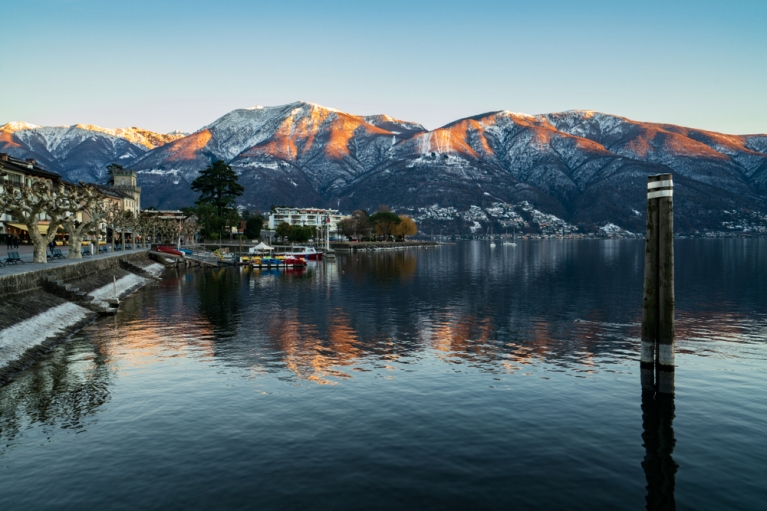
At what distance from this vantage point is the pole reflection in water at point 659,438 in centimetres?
1642

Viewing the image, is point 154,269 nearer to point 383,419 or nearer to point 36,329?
point 36,329

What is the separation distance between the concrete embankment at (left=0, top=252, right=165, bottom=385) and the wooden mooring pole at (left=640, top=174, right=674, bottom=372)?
3099 cm

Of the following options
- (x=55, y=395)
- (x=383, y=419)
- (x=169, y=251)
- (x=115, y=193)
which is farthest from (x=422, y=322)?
(x=115, y=193)

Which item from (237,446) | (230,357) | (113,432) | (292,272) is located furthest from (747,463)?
(292,272)

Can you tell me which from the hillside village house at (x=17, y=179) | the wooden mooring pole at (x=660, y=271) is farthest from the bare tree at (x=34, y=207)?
the wooden mooring pole at (x=660, y=271)

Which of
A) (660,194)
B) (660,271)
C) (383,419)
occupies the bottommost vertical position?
(383,419)

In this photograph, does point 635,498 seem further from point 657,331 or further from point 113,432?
point 113,432

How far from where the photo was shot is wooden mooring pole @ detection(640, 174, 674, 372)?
2600cm

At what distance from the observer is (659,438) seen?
2078cm

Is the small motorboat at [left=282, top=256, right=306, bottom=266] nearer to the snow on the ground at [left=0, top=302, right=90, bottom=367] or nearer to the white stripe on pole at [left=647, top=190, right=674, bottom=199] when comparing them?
the snow on the ground at [left=0, top=302, right=90, bottom=367]

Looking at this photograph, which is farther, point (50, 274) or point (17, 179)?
point (17, 179)

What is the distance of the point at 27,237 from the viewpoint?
363ft

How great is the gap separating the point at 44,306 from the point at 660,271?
41.1 m

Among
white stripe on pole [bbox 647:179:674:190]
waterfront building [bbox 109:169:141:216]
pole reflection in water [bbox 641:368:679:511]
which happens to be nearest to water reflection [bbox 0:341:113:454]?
pole reflection in water [bbox 641:368:679:511]
